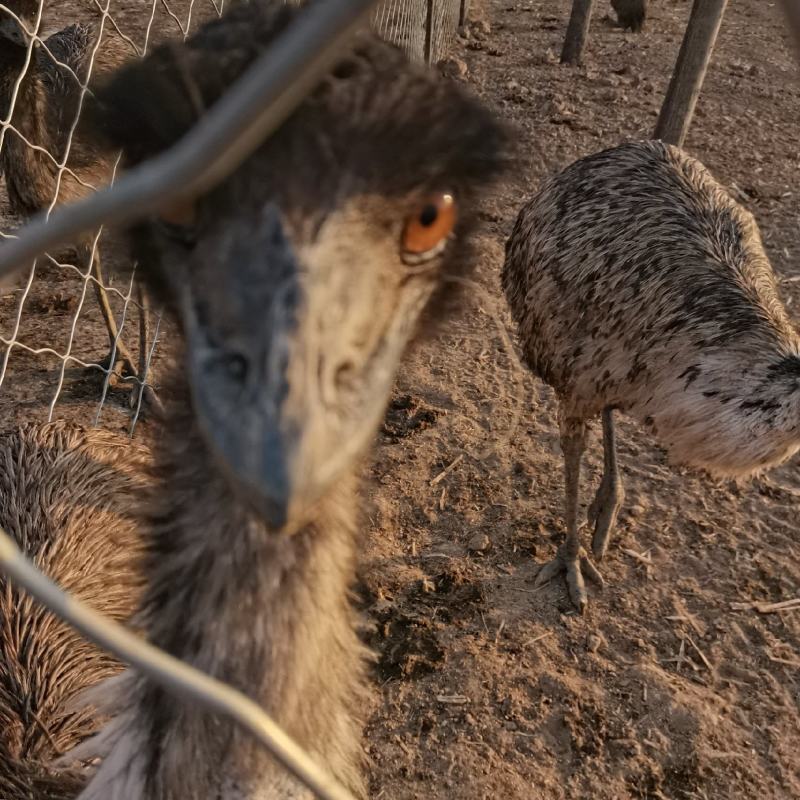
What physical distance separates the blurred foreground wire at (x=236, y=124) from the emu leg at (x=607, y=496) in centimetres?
242

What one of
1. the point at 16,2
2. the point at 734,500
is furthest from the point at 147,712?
the point at 16,2

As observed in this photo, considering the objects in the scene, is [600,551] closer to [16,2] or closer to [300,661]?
[300,661]

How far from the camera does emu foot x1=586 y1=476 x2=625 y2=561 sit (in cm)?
289

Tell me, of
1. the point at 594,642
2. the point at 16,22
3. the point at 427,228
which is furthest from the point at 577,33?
the point at 427,228

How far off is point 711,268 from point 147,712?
6.90 ft

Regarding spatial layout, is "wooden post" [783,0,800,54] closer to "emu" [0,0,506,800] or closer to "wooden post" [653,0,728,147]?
"emu" [0,0,506,800]

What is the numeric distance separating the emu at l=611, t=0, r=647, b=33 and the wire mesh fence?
5.15 metres

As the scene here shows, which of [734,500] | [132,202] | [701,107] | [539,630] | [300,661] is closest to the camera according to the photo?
[132,202]

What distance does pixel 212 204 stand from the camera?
0.81m

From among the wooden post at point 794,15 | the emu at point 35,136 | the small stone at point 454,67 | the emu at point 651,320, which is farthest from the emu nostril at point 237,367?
the small stone at point 454,67

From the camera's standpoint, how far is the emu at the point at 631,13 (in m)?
7.53

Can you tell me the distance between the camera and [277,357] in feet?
2.35

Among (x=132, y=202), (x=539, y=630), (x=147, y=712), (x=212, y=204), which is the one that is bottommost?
(x=539, y=630)

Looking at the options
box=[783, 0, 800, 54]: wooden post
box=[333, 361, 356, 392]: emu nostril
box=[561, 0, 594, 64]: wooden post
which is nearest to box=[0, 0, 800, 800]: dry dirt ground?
box=[333, 361, 356, 392]: emu nostril
